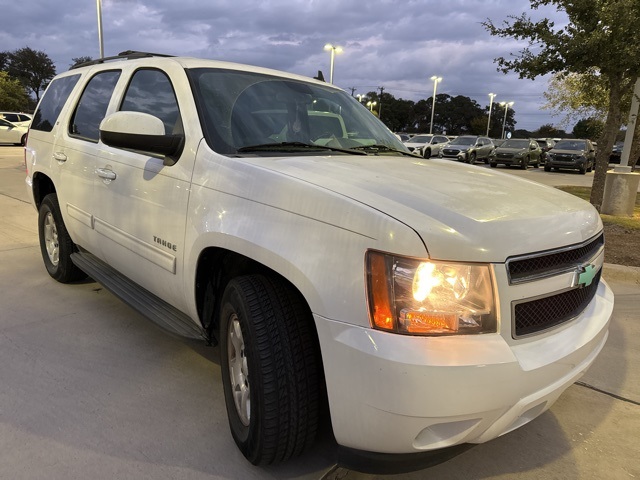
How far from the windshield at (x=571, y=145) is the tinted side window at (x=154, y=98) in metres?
25.1

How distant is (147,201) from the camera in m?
2.92

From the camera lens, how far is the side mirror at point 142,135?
2.61m

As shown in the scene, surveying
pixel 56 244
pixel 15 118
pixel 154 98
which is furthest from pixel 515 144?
pixel 15 118

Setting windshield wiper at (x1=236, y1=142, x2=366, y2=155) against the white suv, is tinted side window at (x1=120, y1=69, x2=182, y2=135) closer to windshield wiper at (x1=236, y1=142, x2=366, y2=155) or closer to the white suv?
the white suv

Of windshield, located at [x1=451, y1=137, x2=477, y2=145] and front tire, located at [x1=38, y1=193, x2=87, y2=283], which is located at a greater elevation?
windshield, located at [x1=451, y1=137, x2=477, y2=145]

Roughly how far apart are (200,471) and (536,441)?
Answer: 1.72 m

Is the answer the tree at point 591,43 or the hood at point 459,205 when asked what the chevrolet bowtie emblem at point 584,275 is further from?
the tree at point 591,43

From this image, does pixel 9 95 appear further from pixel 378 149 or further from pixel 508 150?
pixel 378 149

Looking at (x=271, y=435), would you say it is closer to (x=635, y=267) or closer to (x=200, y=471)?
(x=200, y=471)

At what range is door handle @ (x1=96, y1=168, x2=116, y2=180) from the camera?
10.8ft

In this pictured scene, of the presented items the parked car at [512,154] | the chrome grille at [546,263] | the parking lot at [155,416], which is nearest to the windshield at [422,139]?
the parked car at [512,154]

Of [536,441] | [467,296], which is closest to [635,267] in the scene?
[536,441]

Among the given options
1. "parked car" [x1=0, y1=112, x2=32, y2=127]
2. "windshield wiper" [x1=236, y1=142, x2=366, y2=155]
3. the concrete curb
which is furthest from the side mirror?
"parked car" [x1=0, y1=112, x2=32, y2=127]

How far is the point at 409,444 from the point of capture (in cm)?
176
